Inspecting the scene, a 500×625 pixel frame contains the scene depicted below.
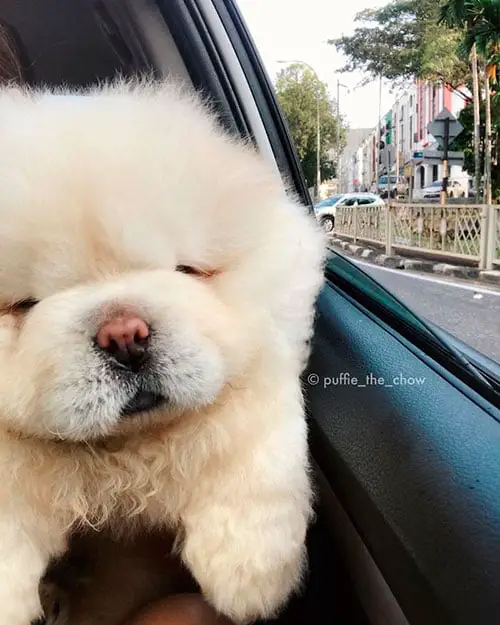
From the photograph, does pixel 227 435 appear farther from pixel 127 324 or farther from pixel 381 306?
pixel 381 306

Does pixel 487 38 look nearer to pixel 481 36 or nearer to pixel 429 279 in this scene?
pixel 481 36

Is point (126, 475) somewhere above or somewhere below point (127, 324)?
below

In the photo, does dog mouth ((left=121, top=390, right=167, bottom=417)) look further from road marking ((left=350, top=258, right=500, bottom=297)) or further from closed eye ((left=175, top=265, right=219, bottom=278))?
road marking ((left=350, top=258, right=500, bottom=297))

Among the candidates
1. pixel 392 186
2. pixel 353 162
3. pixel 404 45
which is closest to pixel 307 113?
→ pixel 353 162

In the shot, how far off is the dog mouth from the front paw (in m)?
0.18

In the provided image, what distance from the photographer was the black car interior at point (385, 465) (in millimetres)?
711

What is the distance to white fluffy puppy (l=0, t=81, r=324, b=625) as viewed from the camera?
2.22 feet

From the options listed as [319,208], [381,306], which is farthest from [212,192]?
[319,208]

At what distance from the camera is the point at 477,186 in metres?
0.93

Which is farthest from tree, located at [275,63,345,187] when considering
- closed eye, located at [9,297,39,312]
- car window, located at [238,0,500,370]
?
closed eye, located at [9,297,39,312]

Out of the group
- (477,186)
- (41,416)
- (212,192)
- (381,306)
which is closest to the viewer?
(41,416)

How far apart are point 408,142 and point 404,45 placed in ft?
0.56

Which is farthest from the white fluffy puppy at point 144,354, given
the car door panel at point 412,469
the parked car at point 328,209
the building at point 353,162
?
the building at point 353,162

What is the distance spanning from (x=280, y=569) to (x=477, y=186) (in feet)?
1.92
